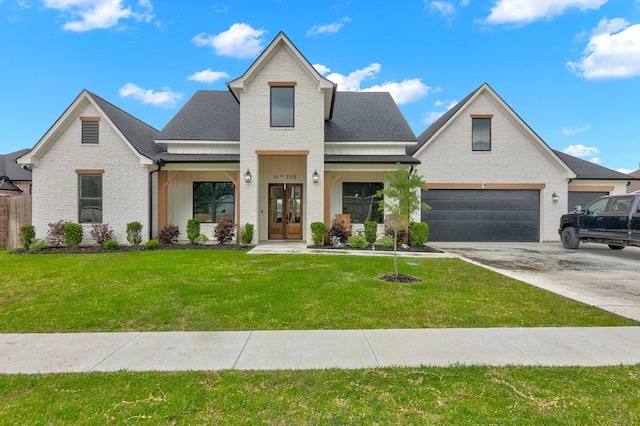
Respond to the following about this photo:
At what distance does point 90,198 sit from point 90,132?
2.69 m

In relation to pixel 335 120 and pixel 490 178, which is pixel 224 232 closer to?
pixel 335 120

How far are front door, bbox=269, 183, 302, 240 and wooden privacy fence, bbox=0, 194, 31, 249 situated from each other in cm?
1005

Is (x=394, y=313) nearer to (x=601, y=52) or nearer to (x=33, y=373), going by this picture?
(x=33, y=373)

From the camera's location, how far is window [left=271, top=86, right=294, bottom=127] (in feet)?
44.6

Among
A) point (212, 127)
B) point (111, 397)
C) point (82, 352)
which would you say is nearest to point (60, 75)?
point (212, 127)

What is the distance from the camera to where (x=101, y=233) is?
1311 cm

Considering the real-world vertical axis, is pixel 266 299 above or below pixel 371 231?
below

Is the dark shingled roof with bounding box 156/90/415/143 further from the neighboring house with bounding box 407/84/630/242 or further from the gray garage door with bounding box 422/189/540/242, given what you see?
the gray garage door with bounding box 422/189/540/242

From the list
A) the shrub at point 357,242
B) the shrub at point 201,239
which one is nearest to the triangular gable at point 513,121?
the shrub at point 357,242

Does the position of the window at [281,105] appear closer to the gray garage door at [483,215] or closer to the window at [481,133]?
the gray garage door at [483,215]

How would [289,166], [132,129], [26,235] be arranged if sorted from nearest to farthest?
[26,235] → [132,129] → [289,166]

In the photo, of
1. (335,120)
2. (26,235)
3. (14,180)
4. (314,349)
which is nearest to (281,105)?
(335,120)

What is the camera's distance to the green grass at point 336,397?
2654mm

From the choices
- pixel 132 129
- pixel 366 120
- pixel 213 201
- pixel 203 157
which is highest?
pixel 366 120
